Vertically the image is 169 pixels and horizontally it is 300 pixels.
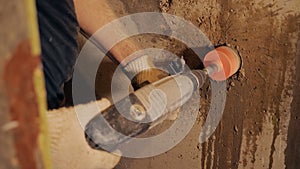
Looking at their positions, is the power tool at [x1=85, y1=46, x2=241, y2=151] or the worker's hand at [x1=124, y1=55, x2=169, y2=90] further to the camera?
the worker's hand at [x1=124, y1=55, x2=169, y2=90]

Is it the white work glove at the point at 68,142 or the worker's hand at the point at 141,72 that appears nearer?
the white work glove at the point at 68,142

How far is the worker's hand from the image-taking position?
1162 millimetres

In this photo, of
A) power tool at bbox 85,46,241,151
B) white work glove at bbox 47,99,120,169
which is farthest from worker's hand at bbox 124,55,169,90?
white work glove at bbox 47,99,120,169

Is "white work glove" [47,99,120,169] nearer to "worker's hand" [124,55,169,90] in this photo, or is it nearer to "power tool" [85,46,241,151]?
"power tool" [85,46,241,151]

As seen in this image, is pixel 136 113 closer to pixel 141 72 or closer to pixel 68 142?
pixel 68 142

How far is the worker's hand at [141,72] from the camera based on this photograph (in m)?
1.16

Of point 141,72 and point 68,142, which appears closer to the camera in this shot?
point 68,142

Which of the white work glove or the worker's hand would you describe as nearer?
the white work glove

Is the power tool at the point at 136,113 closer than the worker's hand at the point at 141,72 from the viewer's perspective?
Yes

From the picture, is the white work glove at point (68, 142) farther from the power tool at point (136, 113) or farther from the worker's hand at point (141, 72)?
the worker's hand at point (141, 72)

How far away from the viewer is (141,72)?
1181mm

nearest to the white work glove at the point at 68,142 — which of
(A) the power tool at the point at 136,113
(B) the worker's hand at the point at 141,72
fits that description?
(A) the power tool at the point at 136,113

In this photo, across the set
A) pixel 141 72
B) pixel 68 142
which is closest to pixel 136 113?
pixel 68 142

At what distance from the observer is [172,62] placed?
56.4 inches
